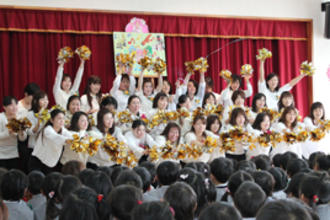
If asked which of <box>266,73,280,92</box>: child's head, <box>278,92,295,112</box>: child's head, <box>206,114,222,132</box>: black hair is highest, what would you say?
<box>266,73,280,92</box>: child's head

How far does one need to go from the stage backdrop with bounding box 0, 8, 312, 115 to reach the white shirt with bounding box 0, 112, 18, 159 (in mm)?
2247

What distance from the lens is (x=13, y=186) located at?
10.1ft

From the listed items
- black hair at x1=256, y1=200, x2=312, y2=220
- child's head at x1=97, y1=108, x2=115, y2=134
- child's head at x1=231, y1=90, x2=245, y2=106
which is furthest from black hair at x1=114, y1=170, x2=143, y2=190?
child's head at x1=231, y1=90, x2=245, y2=106

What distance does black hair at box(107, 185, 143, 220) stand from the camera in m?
2.24

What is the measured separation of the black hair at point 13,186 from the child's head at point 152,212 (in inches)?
57.6

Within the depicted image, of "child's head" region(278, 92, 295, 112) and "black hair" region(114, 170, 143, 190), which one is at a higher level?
"child's head" region(278, 92, 295, 112)

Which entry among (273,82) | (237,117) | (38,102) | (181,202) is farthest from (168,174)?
(273,82)

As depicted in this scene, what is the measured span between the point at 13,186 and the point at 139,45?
18.5ft

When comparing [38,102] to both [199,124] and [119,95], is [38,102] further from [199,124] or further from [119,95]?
[199,124]

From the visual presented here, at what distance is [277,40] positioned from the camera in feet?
32.0

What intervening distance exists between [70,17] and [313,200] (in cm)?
625

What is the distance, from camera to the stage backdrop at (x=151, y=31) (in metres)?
7.66

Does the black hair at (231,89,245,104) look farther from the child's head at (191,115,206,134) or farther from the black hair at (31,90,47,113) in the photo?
the black hair at (31,90,47,113)

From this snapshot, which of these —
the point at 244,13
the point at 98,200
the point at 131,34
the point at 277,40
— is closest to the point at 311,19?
the point at 277,40
